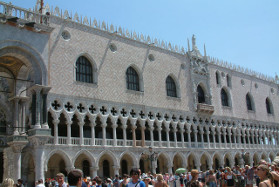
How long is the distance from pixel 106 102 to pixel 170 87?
7.50m

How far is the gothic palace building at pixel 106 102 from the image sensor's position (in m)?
18.0

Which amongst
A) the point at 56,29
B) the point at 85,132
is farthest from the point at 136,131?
the point at 56,29

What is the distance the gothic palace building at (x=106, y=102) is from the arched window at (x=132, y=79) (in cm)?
8

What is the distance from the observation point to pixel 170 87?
2839 centimetres

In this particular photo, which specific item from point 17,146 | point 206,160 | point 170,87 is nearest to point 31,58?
point 17,146

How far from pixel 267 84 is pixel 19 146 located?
1271 inches

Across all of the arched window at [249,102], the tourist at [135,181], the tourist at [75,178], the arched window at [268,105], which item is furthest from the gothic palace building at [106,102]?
the tourist at [75,178]

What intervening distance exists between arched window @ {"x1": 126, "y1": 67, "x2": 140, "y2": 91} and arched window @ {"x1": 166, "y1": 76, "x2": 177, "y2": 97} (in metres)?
3.46

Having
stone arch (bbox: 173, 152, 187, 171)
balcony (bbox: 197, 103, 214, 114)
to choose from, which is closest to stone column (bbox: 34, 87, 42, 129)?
stone arch (bbox: 173, 152, 187, 171)

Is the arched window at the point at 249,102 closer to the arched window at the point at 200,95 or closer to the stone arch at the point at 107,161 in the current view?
the arched window at the point at 200,95

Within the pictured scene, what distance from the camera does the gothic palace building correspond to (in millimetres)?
18016

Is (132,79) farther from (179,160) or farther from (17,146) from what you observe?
(17,146)

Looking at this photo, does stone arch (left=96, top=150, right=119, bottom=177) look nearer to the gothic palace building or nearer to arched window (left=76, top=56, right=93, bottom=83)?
the gothic palace building

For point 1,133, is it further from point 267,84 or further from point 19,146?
point 267,84
